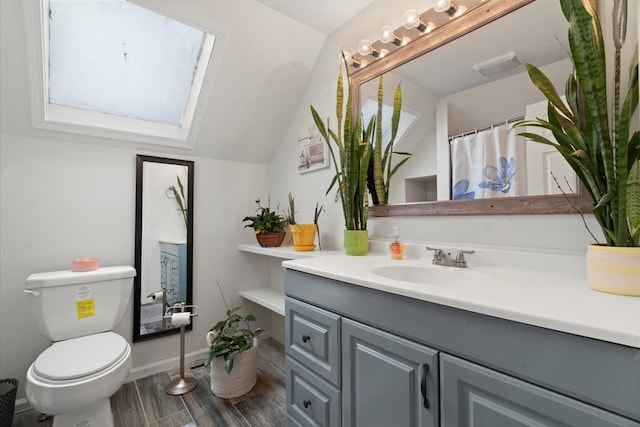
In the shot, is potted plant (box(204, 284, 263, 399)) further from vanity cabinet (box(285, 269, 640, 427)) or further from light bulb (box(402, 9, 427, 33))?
light bulb (box(402, 9, 427, 33))

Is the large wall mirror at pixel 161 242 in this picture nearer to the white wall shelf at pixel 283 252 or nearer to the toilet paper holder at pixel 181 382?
the toilet paper holder at pixel 181 382

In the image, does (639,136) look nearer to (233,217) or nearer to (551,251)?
(551,251)

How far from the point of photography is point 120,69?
5.87 ft

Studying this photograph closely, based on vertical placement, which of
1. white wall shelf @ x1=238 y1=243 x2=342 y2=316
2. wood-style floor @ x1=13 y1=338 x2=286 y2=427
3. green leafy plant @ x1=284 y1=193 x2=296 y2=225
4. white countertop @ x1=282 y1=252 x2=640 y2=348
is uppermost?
green leafy plant @ x1=284 y1=193 x2=296 y2=225

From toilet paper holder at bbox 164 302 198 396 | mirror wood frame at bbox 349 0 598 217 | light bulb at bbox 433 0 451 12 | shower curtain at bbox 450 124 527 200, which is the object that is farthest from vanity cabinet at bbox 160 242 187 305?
light bulb at bbox 433 0 451 12

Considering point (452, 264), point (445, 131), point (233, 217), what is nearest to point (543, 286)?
point (452, 264)

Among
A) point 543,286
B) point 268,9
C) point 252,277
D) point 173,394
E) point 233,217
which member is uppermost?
point 268,9

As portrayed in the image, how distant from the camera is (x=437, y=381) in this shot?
2.40ft

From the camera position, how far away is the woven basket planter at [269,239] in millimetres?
2082

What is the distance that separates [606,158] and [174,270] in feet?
7.77

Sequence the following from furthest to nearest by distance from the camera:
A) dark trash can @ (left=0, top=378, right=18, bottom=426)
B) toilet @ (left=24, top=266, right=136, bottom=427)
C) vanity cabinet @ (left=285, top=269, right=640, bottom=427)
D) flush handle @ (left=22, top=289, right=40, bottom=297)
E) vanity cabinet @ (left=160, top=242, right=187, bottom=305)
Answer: vanity cabinet @ (left=160, top=242, right=187, bottom=305) → flush handle @ (left=22, top=289, right=40, bottom=297) → dark trash can @ (left=0, top=378, right=18, bottom=426) → toilet @ (left=24, top=266, right=136, bottom=427) → vanity cabinet @ (left=285, top=269, right=640, bottom=427)

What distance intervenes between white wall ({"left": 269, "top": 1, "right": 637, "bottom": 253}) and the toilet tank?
4.26 feet

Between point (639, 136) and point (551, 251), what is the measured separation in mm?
411

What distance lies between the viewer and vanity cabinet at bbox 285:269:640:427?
51 cm
